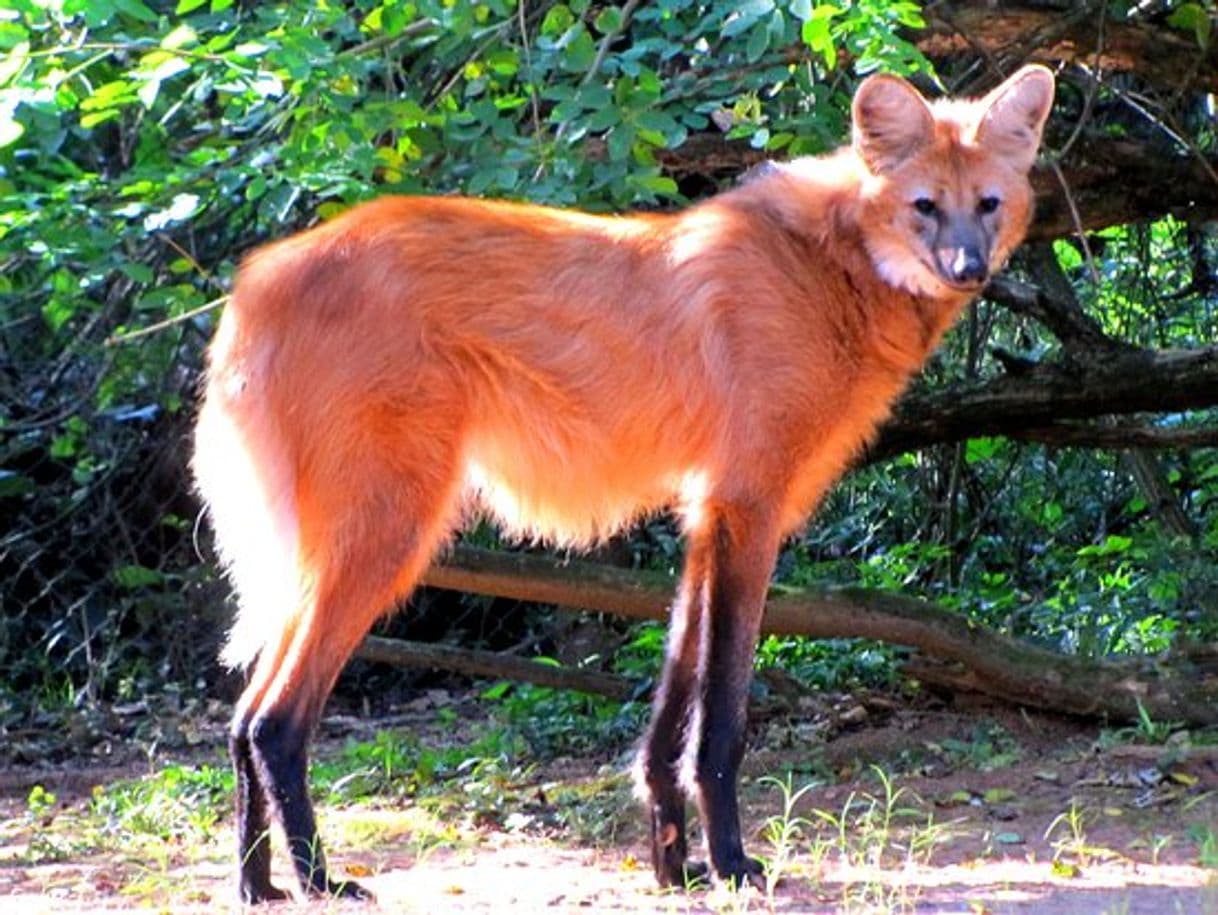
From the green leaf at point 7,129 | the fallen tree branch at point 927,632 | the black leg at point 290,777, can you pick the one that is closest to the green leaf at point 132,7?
the green leaf at point 7,129

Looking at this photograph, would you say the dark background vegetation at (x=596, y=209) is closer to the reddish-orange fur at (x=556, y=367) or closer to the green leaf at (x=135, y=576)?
the green leaf at (x=135, y=576)

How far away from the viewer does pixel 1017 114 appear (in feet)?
14.7

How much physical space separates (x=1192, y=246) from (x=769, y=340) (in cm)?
379

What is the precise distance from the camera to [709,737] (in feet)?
13.4

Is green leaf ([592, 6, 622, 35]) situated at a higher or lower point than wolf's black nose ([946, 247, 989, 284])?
higher

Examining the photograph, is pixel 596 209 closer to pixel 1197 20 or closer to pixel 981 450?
pixel 1197 20

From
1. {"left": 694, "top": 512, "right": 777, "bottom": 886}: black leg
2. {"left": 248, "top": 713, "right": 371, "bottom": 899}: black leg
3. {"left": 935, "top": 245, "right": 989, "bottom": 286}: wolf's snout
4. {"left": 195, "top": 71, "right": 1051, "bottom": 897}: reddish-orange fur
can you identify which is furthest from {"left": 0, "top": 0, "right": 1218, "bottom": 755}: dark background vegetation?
{"left": 248, "top": 713, "right": 371, "bottom": 899}: black leg

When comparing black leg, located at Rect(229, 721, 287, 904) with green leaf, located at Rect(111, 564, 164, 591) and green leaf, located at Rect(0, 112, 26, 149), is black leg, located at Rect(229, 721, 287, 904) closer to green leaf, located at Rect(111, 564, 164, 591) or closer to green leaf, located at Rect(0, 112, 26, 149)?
green leaf, located at Rect(0, 112, 26, 149)

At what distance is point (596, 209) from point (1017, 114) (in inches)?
44.9

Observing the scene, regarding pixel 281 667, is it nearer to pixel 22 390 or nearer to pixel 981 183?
pixel 981 183

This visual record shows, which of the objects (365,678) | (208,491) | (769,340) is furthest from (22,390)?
(769,340)

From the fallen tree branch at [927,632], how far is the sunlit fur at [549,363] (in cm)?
84

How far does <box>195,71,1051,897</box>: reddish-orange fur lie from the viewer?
4.02 metres

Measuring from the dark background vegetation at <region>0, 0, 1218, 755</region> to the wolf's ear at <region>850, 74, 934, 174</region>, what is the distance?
79mm
